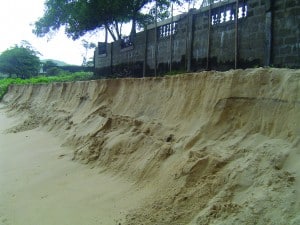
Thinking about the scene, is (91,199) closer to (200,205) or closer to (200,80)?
(200,205)

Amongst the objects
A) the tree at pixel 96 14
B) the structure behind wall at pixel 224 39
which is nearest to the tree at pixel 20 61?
the tree at pixel 96 14

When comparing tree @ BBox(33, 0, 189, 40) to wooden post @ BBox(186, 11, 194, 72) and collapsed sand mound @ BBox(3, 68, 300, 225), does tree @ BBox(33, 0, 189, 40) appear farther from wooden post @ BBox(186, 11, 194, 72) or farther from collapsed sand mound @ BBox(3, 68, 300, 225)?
collapsed sand mound @ BBox(3, 68, 300, 225)

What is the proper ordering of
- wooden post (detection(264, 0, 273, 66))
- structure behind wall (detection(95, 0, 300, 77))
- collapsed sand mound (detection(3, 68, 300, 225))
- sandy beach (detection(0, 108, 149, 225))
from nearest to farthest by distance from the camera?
collapsed sand mound (detection(3, 68, 300, 225)) < sandy beach (detection(0, 108, 149, 225)) < structure behind wall (detection(95, 0, 300, 77)) < wooden post (detection(264, 0, 273, 66))

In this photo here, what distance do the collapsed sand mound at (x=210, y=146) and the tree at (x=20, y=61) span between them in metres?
32.9

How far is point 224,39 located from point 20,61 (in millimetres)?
32207

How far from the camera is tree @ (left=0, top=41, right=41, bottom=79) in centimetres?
3747

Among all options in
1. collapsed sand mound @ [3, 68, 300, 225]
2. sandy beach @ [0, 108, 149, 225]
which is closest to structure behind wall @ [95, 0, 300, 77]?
collapsed sand mound @ [3, 68, 300, 225]

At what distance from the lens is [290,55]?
747 cm

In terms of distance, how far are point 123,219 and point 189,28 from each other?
25.2ft

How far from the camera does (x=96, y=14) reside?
1700 centimetres

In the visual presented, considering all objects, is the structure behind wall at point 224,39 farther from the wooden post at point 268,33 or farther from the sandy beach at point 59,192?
the sandy beach at point 59,192

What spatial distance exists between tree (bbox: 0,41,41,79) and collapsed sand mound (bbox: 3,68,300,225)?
3290cm

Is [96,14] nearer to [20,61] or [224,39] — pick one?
[224,39]

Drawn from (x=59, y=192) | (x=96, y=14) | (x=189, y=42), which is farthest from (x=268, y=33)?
(x=96, y=14)
